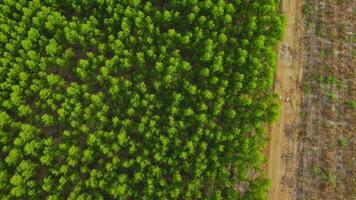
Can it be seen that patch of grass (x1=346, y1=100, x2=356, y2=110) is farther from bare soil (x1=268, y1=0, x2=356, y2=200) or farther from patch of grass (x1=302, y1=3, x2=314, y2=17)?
patch of grass (x1=302, y1=3, x2=314, y2=17)

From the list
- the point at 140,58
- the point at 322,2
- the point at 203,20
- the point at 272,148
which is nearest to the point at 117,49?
the point at 140,58

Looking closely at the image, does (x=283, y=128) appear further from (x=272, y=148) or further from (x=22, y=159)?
(x=22, y=159)

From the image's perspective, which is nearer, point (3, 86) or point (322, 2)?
point (3, 86)

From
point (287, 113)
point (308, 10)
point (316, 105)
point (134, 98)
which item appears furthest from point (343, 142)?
point (134, 98)

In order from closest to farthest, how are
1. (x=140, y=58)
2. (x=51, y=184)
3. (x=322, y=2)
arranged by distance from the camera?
(x=51, y=184)
(x=140, y=58)
(x=322, y=2)

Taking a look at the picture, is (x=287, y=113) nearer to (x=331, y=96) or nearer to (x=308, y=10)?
(x=331, y=96)

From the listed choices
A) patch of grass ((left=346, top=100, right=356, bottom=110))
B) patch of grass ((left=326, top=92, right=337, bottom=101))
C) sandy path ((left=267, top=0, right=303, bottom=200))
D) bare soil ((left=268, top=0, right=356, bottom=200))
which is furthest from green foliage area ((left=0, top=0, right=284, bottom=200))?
patch of grass ((left=346, top=100, right=356, bottom=110))
